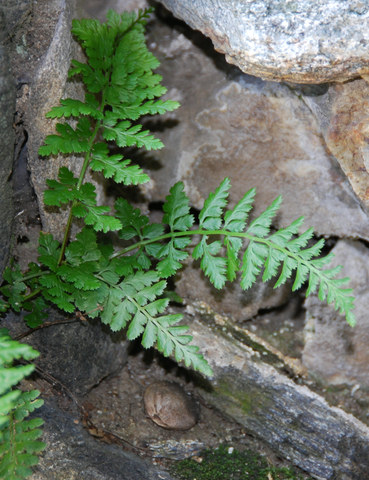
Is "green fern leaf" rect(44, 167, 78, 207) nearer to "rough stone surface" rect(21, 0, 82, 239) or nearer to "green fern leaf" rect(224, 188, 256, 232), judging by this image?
"rough stone surface" rect(21, 0, 82, 239)

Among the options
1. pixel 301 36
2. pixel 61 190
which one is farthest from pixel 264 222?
pixel 61 190

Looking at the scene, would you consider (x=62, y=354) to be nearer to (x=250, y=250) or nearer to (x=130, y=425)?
(x=130, y=425)

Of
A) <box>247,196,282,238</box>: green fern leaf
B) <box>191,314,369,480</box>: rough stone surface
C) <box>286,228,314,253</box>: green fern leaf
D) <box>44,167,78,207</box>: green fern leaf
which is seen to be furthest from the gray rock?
<box>286,228,314,253</box>: green fern leaf

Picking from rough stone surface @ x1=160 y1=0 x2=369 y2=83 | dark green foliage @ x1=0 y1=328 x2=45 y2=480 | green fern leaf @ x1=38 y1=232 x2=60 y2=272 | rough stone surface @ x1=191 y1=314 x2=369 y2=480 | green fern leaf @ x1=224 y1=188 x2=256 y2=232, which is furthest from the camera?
rough stone surface @ x1=191 y1=314 x2=369 y2=480

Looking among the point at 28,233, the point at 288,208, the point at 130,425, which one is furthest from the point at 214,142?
the point at 130,425

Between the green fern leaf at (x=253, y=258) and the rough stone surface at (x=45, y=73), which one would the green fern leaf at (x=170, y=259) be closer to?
the green fern leaf at (x=253, y=258)

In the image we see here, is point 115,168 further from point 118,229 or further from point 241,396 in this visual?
point 241,396
